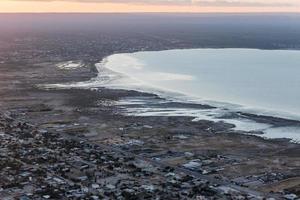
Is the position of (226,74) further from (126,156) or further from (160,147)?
(126,156)

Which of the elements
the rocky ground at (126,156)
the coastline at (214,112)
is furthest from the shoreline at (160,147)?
the coastline at (214,112)

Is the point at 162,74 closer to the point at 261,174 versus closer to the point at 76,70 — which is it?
the point at 76,70

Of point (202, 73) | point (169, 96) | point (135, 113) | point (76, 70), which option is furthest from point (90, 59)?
point (135, 113)

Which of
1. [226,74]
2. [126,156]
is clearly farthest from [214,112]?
[226,74]

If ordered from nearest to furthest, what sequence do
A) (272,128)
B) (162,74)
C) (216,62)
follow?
1. (272,128)
2. (162,74)
3. (216,62)

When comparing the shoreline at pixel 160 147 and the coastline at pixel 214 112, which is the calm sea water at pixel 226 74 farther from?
the shoreline at pixel 160 147

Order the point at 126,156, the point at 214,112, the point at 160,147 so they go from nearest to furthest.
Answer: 1. the point at 126,156
2. the point at 160,147
3. the point at 214,112

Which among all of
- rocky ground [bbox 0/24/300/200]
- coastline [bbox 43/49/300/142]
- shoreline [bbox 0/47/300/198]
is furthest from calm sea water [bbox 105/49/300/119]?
rocky ground [bbox 0/24/300/200]

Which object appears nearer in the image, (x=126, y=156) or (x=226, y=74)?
(x=126, y=156)
